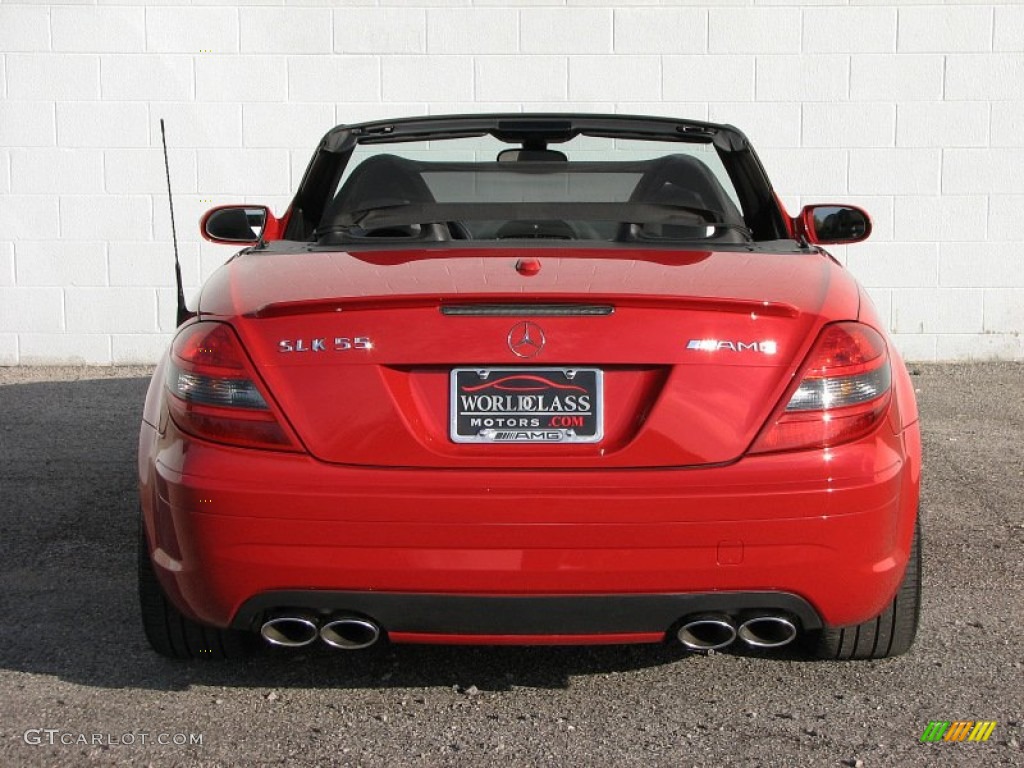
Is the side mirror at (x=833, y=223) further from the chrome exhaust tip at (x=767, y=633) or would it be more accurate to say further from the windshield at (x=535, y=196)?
the chrome exhaust tip at (x=767, y=633)

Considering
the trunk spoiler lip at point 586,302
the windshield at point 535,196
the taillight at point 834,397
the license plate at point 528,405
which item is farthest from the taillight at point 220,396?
the taillight at point 834,397

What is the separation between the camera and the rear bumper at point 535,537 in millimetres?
2957

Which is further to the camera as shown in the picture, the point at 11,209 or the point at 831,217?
the point at 11,209

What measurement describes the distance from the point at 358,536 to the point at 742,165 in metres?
2.07

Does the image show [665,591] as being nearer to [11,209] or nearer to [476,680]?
[476,680]

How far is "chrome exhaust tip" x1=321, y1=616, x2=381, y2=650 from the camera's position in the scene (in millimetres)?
3113

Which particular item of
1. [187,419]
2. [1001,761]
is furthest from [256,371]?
[1001,761]

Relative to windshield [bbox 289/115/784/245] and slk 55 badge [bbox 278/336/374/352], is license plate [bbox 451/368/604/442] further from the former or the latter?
windshield [bbox 289/115/784/245]

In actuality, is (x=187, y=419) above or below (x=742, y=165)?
below

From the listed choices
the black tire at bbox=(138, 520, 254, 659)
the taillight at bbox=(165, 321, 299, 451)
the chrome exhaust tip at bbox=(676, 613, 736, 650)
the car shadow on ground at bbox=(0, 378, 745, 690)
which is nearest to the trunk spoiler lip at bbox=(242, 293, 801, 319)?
the taillight at bbox=(165, 321, 299, 451)

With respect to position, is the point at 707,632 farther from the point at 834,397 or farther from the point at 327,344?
the point at 327,344

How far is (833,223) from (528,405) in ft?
6.03

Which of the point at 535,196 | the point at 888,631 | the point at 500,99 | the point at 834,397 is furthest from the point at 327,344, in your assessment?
the point at 500,99

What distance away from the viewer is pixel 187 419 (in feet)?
10.4
